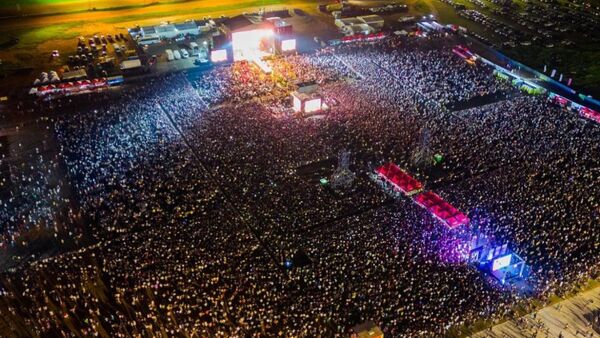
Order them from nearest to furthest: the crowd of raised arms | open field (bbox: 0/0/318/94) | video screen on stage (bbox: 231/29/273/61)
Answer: the crowd of raised arms < open field (bbox: 0/0/318/94) < video screen on stage (bbox: 231/29/273/61)

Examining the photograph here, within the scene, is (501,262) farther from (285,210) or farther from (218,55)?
(218,55)

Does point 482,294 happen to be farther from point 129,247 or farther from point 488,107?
point 488,107

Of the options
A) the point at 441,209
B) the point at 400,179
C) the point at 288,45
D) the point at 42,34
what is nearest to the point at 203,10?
the point at 288,45

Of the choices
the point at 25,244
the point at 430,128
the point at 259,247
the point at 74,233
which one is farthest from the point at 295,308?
the point at 430,128

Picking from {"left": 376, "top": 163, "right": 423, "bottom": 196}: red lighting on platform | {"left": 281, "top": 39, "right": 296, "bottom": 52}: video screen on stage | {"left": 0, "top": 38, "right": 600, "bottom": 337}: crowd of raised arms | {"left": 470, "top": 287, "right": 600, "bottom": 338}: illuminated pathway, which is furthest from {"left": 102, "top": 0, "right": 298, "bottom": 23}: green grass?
{"left": 470, "top": 287, "right": 600, "bottom": 338}: illuminated pathway

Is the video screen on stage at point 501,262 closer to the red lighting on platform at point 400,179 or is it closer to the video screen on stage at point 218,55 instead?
the red lighting on platform at point 400,179

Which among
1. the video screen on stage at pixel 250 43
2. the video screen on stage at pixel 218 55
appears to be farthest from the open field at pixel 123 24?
the video screen on stage at pixel 218 55

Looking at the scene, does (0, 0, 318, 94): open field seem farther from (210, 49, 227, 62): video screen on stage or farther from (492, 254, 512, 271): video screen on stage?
(492, 254, 512, 271): video screen on stage
